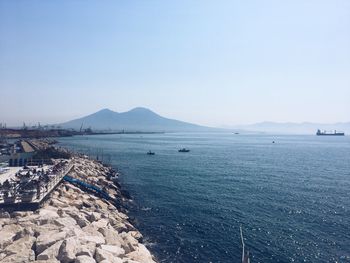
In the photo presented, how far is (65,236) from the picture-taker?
16.2m

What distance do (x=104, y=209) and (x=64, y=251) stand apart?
44.2ft

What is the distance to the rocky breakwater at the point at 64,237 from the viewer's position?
14.4 m

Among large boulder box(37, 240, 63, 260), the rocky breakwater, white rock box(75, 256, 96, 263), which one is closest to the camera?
white rock box(75, 256, 96, 263)

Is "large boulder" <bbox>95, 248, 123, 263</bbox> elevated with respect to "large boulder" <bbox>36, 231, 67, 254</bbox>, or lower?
lower

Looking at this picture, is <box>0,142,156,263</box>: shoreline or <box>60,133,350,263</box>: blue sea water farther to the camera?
<box>60,133,350,263</box>: blue sea water

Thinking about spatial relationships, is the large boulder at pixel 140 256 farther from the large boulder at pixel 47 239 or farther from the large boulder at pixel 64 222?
the large boulder at pixel 64 222

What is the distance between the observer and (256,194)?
39625 mm

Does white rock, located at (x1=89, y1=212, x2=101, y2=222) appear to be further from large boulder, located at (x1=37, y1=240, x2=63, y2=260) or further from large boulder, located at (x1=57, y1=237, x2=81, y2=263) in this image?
large boulder, located at (x1=37, y1=240, x2=63, y2=260)

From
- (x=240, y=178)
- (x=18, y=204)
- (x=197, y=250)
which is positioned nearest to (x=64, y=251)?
(x=18, y=204)

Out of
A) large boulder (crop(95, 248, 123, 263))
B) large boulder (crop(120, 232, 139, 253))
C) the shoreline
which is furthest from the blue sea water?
large boulder (crop(95, 248, 123, 263))

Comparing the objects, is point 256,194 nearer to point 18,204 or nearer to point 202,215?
point 202,215

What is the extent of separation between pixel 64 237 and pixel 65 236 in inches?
4.9

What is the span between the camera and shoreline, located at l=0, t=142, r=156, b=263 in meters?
14.5

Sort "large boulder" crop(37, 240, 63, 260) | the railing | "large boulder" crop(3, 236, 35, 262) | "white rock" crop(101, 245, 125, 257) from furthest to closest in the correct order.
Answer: the railing < "white rock" crop(101, 245, 125, 257) < "large boulder" crop(3, 236, 35, 262) < "large boulder" crop(37, 240, 63, 260)
